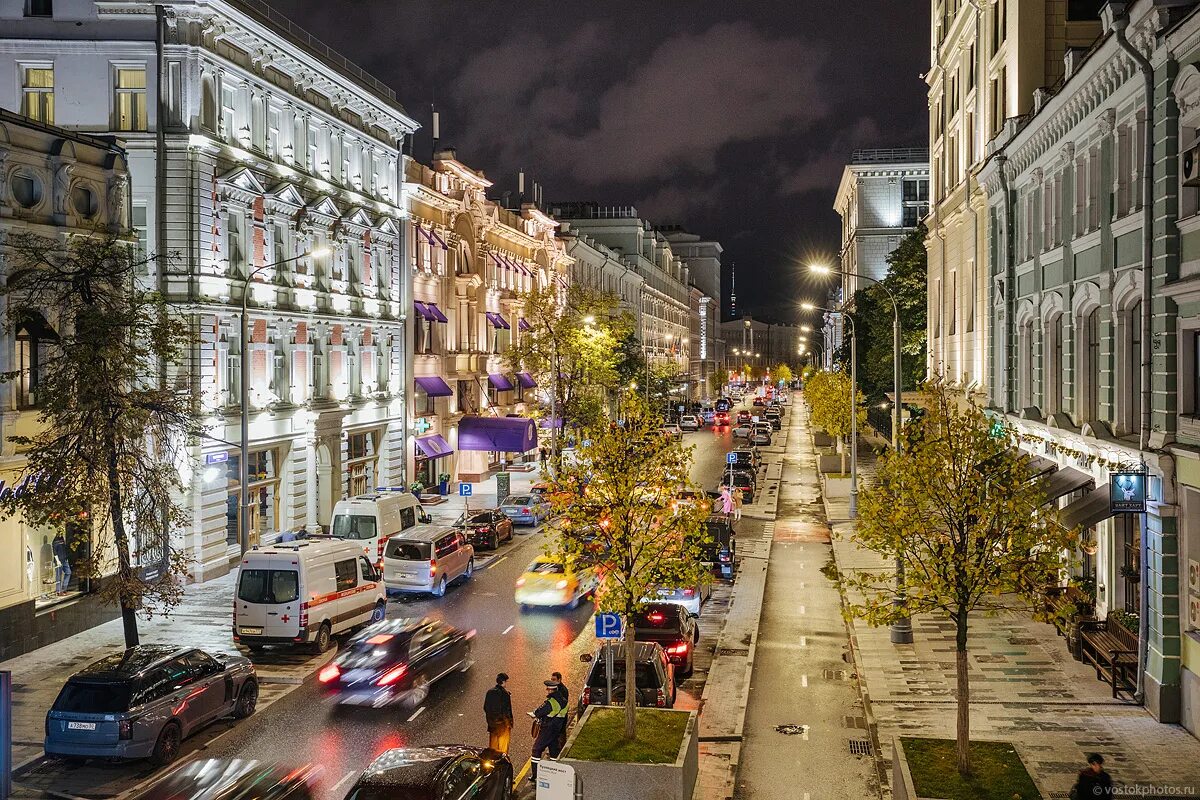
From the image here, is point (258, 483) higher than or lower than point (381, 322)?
lower

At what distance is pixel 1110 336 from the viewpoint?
21.5 metres

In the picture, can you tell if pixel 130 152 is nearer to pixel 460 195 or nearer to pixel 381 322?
pixel 381 322

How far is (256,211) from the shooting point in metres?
35.8

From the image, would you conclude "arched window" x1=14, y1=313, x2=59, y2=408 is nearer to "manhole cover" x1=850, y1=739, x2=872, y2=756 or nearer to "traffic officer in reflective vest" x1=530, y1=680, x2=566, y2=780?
"traffic officer in reflective vest" x1=530, y1=680, x2=566, y2=780

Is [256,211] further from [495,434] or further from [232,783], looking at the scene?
[232,783]

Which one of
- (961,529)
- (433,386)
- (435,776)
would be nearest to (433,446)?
(433,386)

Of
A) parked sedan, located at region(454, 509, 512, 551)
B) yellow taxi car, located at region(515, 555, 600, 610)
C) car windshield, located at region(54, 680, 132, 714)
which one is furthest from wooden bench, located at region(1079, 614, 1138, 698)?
parked sedan, located at region(454, 509, 512, 551)

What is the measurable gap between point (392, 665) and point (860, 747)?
8449 mm

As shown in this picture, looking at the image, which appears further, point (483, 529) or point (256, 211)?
point (483, 529)

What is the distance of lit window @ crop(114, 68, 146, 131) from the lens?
31469 mm

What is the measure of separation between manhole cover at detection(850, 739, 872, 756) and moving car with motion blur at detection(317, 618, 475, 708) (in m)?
7.91

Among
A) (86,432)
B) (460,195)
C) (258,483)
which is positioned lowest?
(258,483)

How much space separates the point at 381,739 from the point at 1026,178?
73.3 feet

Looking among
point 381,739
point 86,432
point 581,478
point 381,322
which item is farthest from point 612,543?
point 381,322
